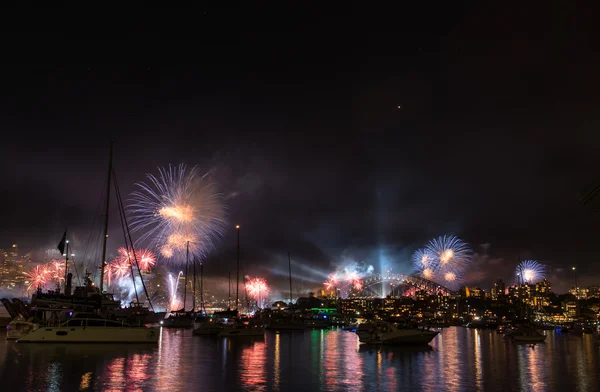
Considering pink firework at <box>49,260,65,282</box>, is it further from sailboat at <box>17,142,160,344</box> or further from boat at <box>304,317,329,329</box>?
boat at <box>304,317,329,329</box>

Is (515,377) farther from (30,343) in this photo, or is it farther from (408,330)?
(30,343)

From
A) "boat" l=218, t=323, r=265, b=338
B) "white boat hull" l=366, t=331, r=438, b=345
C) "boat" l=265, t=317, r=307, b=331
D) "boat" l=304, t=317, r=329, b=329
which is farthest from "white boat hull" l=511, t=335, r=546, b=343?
"boat" l=304, t=317, r=329, b=329

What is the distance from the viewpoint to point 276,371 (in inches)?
980

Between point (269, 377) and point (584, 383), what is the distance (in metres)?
14.6

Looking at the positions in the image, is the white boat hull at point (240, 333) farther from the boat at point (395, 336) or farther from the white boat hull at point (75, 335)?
the white boat hull at point (75, 335)

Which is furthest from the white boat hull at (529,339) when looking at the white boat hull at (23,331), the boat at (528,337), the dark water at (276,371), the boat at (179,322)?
the boat at (179,322)

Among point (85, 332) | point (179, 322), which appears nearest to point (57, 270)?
point (179, 322)

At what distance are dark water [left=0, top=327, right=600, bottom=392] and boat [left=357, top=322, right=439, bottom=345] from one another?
8161 millimetres

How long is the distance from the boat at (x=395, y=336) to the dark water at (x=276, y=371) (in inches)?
321

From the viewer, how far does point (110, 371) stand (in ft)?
77.5

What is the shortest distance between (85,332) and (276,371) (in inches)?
827

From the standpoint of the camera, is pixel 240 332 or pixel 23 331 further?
pixel 240 332

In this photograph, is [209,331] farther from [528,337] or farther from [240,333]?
[528,337]

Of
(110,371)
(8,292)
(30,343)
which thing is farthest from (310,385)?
(8,292)
